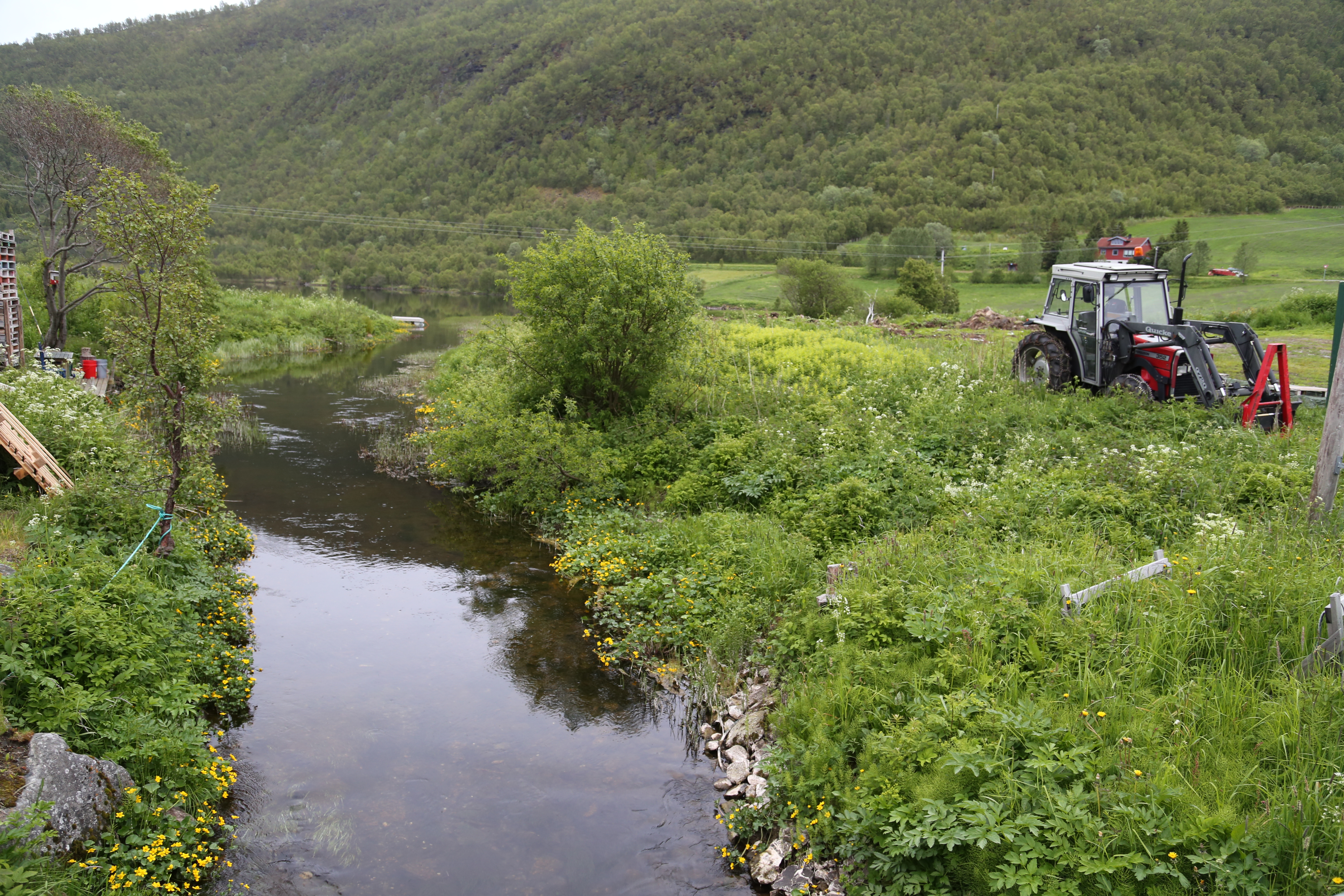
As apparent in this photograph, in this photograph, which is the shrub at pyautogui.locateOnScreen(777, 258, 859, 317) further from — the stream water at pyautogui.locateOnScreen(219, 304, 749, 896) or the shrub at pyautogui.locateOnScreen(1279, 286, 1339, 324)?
the stream water at pyautogui.locateOnScreen(219, 304, 749, 896)

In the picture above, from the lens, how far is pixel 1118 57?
12225 cm

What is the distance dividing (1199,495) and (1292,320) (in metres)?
22.8

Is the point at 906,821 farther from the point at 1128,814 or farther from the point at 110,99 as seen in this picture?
the point at 110,99

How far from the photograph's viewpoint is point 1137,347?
48.7ft

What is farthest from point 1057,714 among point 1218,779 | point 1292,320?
point 1292,320

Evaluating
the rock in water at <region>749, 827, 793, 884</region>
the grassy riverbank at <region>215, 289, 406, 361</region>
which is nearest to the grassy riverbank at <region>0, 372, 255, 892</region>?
the rock in water at <region>749, 827, 793, 884</region>

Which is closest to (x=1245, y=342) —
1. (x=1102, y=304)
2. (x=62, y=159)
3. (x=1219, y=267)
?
(x=1102, y=304)

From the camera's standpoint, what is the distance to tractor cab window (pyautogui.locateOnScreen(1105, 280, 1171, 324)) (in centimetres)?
1547

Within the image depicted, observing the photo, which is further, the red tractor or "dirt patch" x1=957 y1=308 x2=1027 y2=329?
"dirt patch" x1=957 y1=308 x2=1027 y2=329

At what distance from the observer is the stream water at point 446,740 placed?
6.92 m

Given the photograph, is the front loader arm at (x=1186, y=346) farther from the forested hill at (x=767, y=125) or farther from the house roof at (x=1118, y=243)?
the forested hill at (x=767, y=125)

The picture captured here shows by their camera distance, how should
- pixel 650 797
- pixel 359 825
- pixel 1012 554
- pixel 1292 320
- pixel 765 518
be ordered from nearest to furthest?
pixel 359 825 < pixel 650 797 < pixel 1012 554 < pixel 765 518 < pixel 1292 320

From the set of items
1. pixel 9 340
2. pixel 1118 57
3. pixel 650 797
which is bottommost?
pixel 650 797

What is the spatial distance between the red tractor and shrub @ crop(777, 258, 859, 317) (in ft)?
76.4
